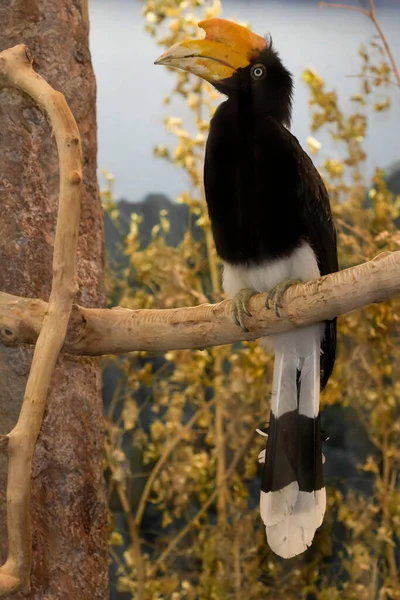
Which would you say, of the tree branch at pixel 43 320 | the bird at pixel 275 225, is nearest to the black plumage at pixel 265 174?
the bird at pixel 275 225

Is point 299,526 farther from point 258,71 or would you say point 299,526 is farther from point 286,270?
point 258,71

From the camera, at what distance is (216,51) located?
1.13 m

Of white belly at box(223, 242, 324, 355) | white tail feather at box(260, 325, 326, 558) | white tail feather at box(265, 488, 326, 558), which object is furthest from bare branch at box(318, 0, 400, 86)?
white tail feather at box(265, 488, 326, 558)

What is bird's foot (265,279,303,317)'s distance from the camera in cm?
107

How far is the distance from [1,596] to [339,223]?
1.24 meters

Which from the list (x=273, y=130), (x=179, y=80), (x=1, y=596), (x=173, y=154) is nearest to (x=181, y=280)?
(x=173, y=154)

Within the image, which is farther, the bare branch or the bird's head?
the bare branch

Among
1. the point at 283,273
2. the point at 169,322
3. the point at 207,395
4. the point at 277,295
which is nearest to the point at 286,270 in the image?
the point at 283,273

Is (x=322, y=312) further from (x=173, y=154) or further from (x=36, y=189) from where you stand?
(x=173, y=154)

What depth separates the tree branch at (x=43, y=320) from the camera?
34.5 inches

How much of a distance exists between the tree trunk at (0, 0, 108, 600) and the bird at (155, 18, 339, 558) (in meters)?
0.20

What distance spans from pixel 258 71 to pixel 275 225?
0.23 m

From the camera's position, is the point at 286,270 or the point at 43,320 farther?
the point at 286,270

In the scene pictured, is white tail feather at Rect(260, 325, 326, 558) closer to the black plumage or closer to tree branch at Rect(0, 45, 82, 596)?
the black plumage
